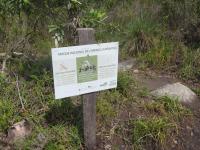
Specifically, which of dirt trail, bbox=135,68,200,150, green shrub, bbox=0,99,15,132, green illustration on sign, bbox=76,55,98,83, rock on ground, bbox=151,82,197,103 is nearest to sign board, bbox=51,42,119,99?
green illustration on sign, bbox=76,55,98,83

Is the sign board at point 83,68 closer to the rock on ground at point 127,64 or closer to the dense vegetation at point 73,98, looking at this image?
the dense vegetation at point 73,98

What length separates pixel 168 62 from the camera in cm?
596

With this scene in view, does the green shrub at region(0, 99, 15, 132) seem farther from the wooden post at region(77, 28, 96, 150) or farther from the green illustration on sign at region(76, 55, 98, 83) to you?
the green illustration on sign at region(76, 55, 98, 83)

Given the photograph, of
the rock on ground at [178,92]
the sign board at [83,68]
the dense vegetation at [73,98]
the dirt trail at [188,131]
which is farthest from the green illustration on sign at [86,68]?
the rock on ground at [178,92]

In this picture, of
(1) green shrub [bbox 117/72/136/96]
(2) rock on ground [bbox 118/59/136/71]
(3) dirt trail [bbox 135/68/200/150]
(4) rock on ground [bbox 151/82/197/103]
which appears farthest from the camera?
(2) rock on ground [bbox 118/59/136/71]

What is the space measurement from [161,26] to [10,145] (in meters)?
3.94

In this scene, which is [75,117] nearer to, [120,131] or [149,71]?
[120,131]

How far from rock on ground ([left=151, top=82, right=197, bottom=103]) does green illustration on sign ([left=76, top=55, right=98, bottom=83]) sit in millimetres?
1599

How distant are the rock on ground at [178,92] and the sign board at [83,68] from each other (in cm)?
143

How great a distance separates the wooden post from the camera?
10.8 feet

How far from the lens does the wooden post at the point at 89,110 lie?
3.30m

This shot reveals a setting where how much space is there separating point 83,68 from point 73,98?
109 cm

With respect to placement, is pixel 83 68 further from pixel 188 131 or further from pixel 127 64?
pixel 127 64

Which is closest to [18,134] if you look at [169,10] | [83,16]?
[83,16]
